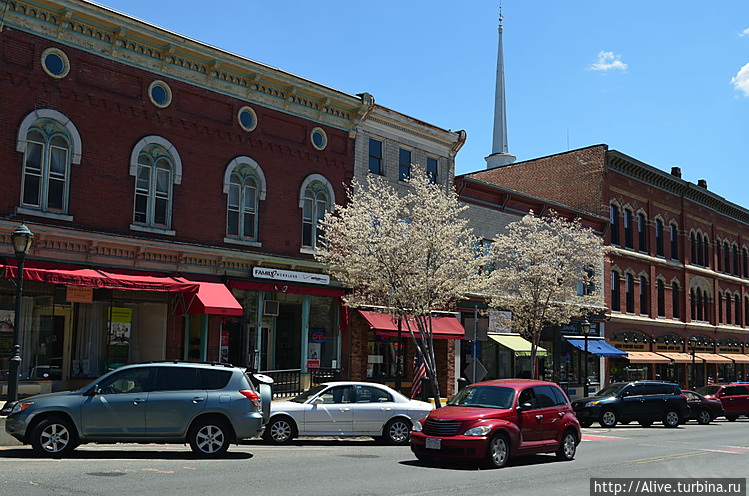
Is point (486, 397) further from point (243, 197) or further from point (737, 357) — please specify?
point (737, 357)

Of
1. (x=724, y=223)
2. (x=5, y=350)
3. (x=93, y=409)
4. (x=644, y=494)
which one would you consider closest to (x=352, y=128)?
(x=5, y=350)

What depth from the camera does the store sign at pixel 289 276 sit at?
25578 mm

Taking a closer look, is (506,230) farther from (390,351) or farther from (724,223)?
(724,223)

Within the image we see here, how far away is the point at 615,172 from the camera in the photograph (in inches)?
1758

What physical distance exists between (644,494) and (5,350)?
16956 mm

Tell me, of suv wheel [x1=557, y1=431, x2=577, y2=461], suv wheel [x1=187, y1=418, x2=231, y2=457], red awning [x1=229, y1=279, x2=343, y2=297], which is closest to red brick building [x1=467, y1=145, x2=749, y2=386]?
red awning [x1=229, y1=279, x2=343, y2=297]

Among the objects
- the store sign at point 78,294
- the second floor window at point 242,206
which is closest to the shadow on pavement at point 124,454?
the store sign at point 78,294

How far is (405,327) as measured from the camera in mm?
29047

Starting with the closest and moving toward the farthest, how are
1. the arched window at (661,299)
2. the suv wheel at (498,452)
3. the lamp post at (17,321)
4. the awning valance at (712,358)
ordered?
the suv wheel at (498,452), the lamp post at (17,321), the arched window at (661,299), the awning valance at (712,358)

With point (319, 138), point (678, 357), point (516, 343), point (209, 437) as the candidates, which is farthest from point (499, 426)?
point (678, 357)

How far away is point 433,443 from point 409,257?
10970 millimetres

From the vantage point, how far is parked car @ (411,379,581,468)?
45.1 feet

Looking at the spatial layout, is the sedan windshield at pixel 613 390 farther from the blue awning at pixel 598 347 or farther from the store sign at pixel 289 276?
the blue awning at pixel 598 347

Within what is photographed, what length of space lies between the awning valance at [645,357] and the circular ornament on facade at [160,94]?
30.8m
